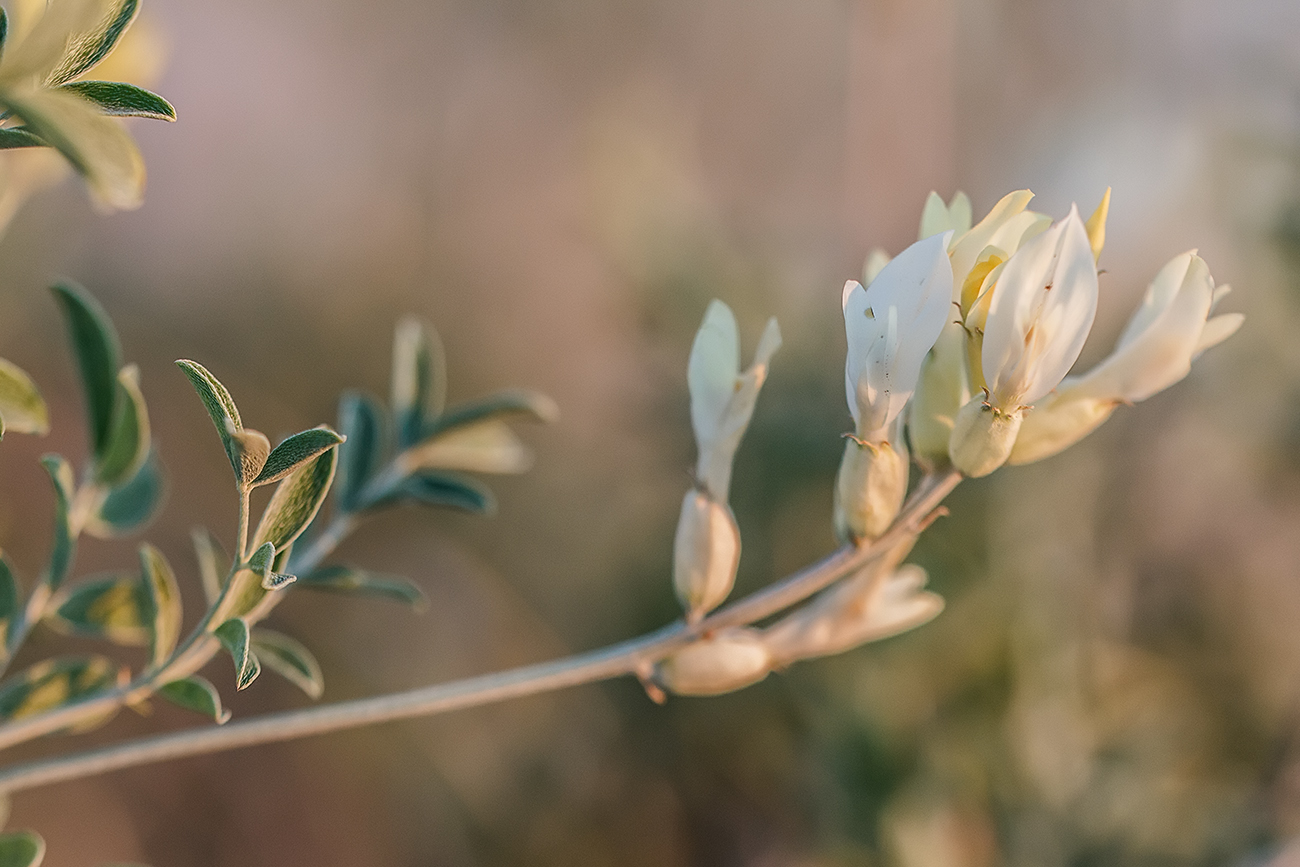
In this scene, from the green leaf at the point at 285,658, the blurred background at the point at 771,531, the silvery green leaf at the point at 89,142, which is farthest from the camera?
the blurred background at the point at 771,531

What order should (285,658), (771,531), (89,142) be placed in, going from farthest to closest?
(771,531)
(285,658)
(89,142)

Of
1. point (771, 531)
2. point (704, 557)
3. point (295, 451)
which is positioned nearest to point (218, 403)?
point (295, 451)

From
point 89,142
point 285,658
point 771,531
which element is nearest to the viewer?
point 89,142

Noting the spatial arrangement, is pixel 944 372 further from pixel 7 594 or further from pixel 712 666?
pixel 7 594

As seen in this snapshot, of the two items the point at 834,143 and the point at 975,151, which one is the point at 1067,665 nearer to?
the point at 975,151

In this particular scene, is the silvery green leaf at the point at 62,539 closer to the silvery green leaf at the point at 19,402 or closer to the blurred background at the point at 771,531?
the silvery green leaf at the point at 19,402

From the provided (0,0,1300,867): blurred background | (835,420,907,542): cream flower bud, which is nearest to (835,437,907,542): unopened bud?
(835,420,907,542): cream flower bud

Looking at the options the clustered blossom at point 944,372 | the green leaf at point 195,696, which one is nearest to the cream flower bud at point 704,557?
the clustered blossom at point 944,372
